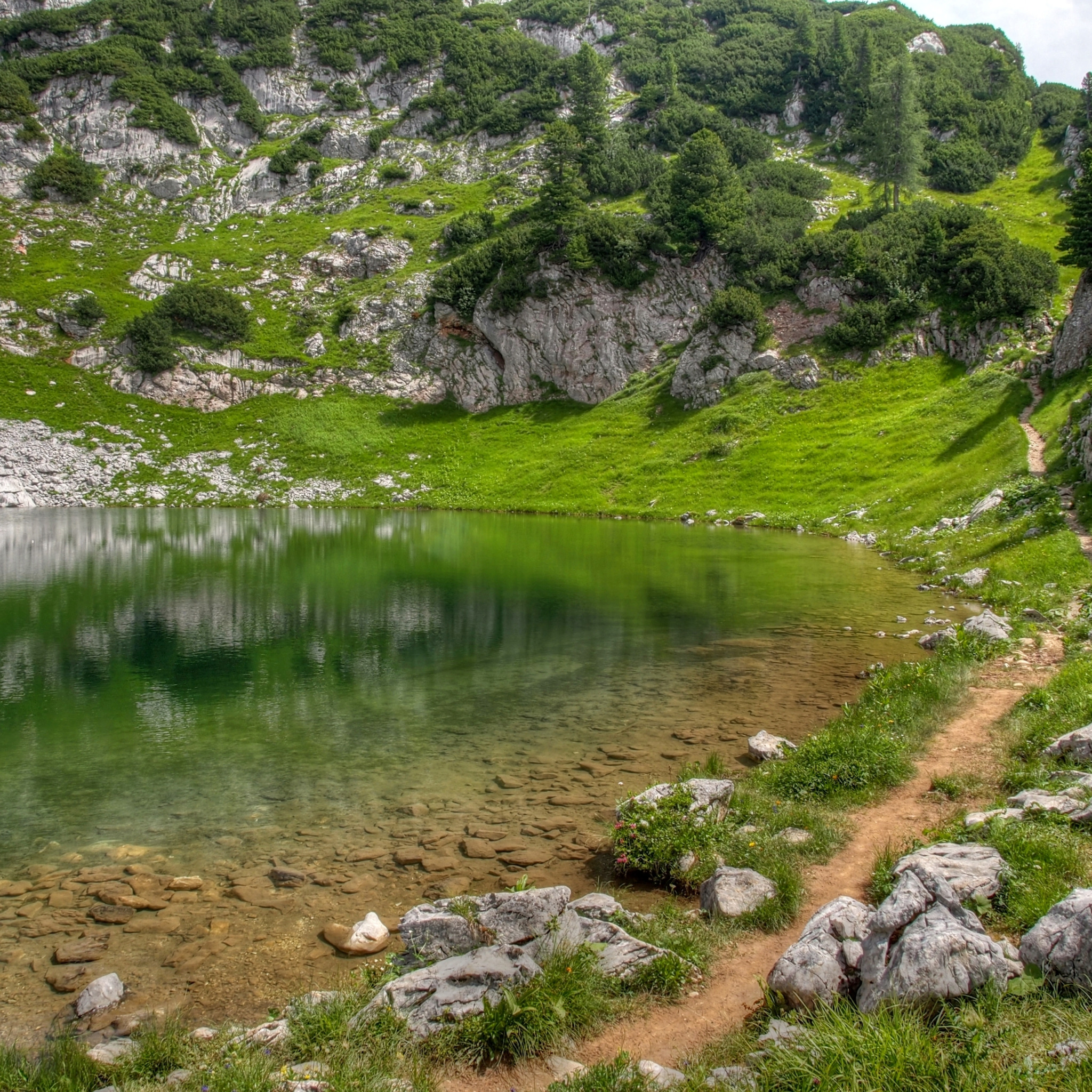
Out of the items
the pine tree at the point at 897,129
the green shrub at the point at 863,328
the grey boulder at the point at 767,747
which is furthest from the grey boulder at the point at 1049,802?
the pine tree at the point at 897,129

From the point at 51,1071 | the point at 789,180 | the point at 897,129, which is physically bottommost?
the point at 51,1071

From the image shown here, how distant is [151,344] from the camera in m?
93.8

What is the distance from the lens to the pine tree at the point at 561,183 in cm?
10250

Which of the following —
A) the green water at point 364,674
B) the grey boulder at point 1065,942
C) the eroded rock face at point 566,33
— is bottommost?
the green water at point 364,674

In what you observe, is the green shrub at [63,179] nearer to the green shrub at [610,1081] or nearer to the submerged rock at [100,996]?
the submerged rock at [100,996]

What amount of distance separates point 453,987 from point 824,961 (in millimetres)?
3590

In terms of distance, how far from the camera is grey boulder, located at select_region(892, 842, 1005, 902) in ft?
23.7

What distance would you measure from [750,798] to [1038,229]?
108 meters

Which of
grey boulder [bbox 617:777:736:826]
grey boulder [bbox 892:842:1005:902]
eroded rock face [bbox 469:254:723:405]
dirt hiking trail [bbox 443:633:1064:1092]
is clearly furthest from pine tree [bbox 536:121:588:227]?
grey boulder [bbox 892:842:1005:902]

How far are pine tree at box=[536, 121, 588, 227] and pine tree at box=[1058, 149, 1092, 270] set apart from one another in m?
65.0

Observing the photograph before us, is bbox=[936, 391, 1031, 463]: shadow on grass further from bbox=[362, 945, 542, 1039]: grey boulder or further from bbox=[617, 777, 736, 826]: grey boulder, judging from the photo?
bbox=[362, 945, 542, 1039]: grey boulder

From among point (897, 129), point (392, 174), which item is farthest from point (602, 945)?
point (392, 174)

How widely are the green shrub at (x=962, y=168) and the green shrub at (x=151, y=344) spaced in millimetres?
121742

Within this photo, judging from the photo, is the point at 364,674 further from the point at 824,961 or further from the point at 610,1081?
the point at 824,961
